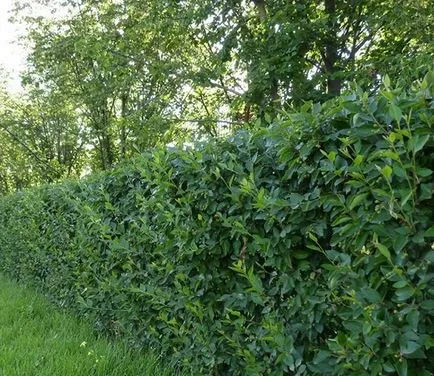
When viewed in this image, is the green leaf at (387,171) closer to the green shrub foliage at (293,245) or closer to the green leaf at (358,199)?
the green shrub foliage at (293,245)

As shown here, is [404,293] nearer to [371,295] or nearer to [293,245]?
[371,295]

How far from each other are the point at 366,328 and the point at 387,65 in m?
6.05

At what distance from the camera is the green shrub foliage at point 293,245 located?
1704 millimetres

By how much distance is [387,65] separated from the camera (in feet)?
23.0

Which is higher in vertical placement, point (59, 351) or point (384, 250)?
point (384, 250)

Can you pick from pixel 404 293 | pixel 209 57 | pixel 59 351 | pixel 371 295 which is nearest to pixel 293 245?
pixel 371 295

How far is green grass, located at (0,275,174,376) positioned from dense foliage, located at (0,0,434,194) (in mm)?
1811

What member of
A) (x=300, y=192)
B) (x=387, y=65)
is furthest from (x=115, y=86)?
(x=300, y=192)

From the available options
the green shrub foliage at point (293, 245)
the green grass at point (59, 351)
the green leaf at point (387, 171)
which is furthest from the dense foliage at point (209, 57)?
the green leaf at point (387, 171)

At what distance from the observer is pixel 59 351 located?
13.0 ft

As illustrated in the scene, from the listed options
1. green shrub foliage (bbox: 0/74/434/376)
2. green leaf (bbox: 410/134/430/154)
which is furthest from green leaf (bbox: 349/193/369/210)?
green leaf (bbox: 410/134/430/154)

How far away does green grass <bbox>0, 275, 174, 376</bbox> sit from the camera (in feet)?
11.6

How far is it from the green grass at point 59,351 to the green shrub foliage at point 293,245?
0.25m

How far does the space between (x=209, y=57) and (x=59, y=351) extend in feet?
26.0
